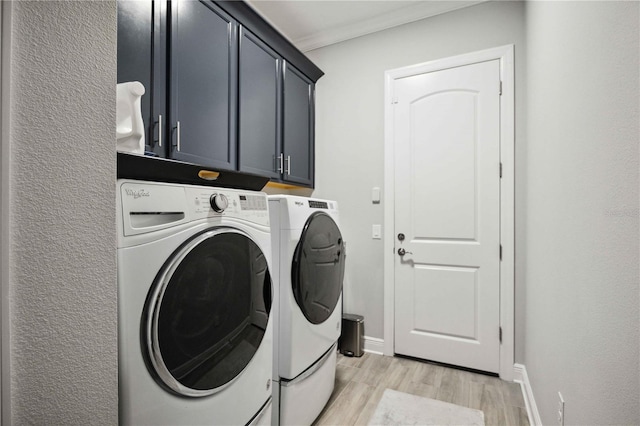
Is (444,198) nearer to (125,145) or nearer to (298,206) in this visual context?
(298,206)

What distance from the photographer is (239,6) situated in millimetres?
1916

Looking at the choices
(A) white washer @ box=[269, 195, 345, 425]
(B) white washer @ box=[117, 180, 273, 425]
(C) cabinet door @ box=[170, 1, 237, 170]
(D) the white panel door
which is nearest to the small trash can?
(D) the white panel door

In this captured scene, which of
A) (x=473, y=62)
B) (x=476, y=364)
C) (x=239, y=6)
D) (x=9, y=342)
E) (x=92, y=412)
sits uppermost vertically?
(x=239, y=6)

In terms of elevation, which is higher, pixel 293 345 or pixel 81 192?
pixel 81 192

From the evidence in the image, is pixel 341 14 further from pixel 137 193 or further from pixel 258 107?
pixel 137 193

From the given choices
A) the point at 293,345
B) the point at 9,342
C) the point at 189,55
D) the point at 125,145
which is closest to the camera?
the point at 9,342

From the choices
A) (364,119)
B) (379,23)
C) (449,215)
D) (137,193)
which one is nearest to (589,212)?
(137,193)

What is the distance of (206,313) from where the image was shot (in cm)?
93

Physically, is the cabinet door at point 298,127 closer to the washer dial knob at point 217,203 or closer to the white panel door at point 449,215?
the white panel door at point 449,215

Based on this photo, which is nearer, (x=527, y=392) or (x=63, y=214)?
(x=63, y=214)

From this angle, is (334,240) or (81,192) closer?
(81,192)

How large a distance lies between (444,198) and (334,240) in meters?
1.05

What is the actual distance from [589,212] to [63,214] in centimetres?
126

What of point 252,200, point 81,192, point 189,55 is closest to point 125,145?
point 252,200
